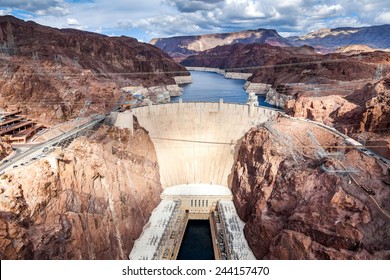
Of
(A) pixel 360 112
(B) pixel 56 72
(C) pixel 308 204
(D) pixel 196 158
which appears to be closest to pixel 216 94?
(B) pixel 56 72

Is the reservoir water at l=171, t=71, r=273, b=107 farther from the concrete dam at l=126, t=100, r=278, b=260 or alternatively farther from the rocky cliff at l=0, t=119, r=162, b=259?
the rocky cliff at l=0, t=119, r=162, b=259

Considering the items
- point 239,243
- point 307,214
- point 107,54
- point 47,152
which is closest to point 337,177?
point 307,214

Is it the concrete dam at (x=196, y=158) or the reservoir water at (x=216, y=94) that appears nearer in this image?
the concrete dam at (x=196, y=158)

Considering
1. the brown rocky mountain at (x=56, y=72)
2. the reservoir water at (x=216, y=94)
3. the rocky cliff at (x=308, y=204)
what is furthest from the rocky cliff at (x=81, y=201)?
the reservoir water at (x=216, y=94)

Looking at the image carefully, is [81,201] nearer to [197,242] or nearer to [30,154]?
[30,154]

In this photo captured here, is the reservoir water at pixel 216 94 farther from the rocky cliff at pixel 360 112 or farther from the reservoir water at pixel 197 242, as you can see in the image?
the reservoir water at pixel 197 242
